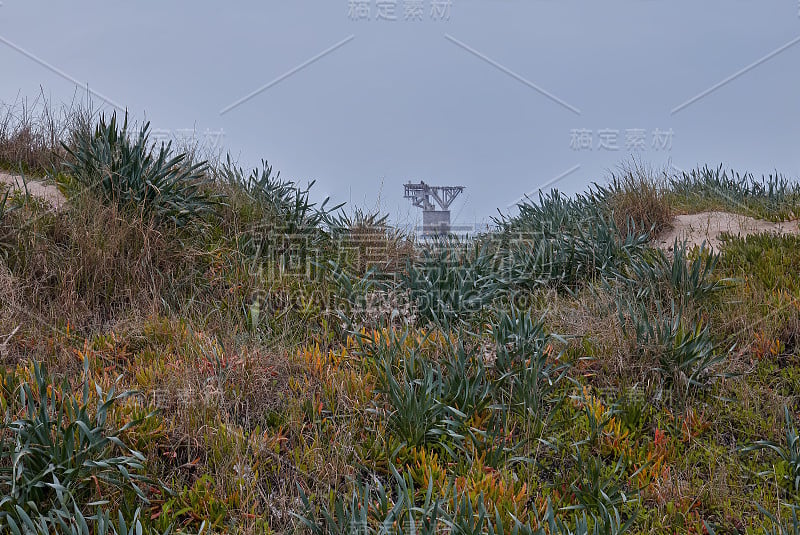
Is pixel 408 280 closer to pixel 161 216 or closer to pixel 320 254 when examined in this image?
pixel 320 254

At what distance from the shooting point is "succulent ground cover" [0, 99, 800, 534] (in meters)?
3.62

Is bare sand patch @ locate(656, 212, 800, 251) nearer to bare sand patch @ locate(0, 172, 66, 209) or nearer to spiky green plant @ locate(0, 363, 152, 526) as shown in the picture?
spiky green plant @ locate(0, 363, 152, 526)

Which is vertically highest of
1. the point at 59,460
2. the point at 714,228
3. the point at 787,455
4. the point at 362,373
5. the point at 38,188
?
the point at 38,188

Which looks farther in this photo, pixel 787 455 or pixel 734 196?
pixel 734 196

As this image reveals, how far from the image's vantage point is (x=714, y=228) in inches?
353

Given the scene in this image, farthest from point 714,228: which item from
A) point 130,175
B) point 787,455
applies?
point 130,175

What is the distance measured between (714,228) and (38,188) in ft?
30.8

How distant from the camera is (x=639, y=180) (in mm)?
9633

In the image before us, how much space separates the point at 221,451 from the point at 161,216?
4.03 metres

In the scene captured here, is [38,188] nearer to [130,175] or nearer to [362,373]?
[130,175]

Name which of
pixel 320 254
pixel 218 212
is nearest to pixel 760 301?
pixel 320 254

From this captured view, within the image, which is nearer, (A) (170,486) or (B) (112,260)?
(A) (170,486)

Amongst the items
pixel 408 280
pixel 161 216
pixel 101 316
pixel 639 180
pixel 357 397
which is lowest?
pixel 357 397

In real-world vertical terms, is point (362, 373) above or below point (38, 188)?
below
